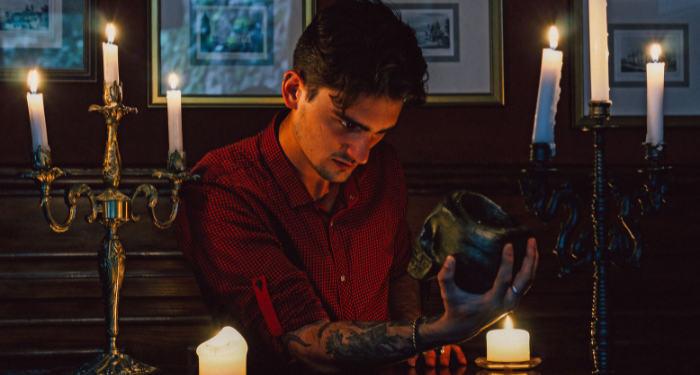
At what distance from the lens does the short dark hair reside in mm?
1595

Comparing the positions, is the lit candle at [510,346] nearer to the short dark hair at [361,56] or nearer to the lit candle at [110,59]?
Result: the short dark hair at [361,56]

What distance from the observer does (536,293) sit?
243 cm

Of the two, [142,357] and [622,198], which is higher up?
[622,198]

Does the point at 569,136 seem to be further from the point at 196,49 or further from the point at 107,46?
the point at 107,46

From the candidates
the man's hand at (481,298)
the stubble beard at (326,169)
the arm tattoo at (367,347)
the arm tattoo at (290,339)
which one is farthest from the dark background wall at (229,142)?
the man's hand at (481,298)

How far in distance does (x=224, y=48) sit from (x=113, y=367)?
4.34 feet

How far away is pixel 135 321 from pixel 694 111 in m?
2.50

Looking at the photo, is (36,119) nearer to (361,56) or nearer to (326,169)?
(326,169)

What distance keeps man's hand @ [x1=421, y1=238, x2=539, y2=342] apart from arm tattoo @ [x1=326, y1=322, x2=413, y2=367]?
13cm

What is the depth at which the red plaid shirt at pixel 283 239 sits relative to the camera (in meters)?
1.58

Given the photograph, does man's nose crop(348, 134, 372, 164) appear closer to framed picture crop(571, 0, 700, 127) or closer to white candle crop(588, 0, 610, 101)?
white candle crop(588, 0, 610, 101)

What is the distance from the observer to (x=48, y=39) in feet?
7.55

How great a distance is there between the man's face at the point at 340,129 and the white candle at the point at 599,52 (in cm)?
57

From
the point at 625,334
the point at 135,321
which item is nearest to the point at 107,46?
the point at 135,321
